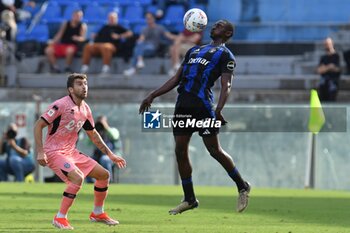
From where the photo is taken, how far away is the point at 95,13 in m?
27.0

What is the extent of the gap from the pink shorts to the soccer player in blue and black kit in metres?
0.90

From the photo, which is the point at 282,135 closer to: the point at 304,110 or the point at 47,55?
the point at 304,110

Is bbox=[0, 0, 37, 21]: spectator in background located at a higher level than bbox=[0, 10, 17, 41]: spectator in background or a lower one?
higher

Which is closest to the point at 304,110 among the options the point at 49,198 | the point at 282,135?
the point at 282,135

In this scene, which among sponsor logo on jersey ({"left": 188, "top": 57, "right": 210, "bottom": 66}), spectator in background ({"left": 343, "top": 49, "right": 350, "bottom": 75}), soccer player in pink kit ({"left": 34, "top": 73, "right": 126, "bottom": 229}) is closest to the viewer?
soccer player in pink kit ({"left": 34, "top": 73, "right": 126, "bottom": 229})

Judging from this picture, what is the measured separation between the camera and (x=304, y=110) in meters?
22.4

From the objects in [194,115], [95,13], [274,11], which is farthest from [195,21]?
[95,13]

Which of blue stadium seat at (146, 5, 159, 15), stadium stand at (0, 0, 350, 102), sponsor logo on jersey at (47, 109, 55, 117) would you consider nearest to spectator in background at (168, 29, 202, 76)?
stadium stand at (0, 0, 350, 102)

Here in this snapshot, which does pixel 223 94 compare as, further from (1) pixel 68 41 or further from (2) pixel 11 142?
(1) pixel 68 41

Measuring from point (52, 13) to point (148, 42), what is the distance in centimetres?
357

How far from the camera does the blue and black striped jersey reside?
1201 centimetres

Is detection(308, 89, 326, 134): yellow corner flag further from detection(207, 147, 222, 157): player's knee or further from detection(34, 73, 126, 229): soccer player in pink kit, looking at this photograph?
detection(34, 73, 126, 229): soccer player in pink kit

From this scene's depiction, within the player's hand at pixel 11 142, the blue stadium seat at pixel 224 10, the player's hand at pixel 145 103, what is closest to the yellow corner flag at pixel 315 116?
the blue stadium seat at pixel 224 10

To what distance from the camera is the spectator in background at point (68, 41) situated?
2517 cm
